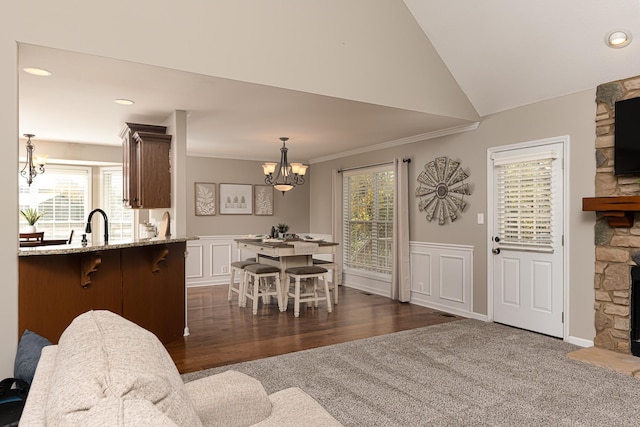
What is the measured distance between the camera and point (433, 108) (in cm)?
459

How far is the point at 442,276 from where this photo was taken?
5.59 metres

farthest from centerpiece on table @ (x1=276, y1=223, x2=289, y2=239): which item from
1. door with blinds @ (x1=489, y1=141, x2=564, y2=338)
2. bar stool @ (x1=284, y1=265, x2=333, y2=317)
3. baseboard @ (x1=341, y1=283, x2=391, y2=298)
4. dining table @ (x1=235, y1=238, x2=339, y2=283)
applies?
door with blinds @ (x1=489, y1=141, x2=564, y2=338)

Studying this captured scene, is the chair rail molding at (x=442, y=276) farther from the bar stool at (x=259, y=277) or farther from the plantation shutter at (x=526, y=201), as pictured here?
the bar stool at (x=259, y=277)

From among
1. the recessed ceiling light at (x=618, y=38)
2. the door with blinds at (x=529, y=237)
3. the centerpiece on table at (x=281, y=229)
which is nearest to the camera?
the recessed ceiling light at (x=618, y=38)

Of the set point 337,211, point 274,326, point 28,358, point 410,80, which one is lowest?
point 274,326

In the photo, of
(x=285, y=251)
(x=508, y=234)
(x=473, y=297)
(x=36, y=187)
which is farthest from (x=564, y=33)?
(x=36, y=187)

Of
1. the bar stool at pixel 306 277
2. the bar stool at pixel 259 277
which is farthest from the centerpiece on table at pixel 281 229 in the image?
the bar stool at pixel 306 277

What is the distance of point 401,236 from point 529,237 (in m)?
1.84

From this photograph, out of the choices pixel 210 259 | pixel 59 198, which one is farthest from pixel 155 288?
pixel 59 198

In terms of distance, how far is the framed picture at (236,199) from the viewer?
772 cm

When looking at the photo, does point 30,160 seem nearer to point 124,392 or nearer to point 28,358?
point 28,358

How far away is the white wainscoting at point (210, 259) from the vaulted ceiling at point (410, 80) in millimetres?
2541

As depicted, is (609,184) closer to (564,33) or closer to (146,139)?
(564,33)

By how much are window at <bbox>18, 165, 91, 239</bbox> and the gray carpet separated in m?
5.33
